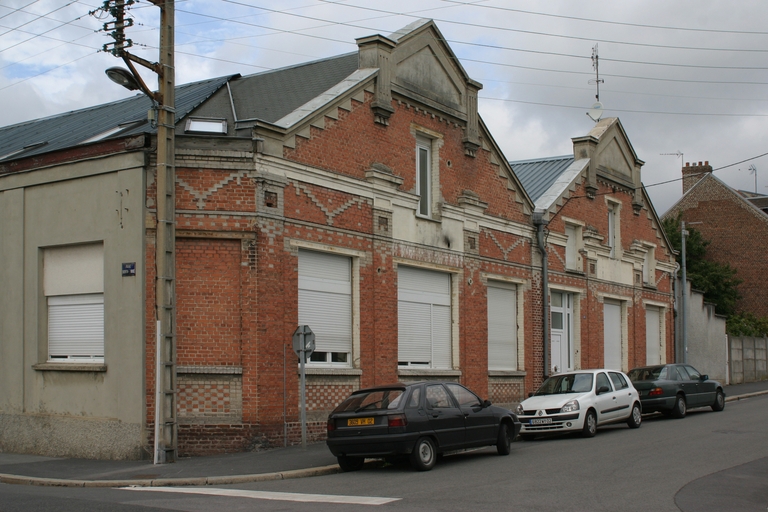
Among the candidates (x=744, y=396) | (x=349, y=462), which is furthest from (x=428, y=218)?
(x=744, y=396)

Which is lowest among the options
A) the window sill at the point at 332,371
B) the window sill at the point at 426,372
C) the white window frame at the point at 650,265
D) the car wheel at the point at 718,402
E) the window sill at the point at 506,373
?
the car wheel at the point at 718,402

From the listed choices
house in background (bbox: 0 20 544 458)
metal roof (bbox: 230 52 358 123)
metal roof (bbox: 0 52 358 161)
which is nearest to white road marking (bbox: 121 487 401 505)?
house in background (bbox: 0 20 544 458)

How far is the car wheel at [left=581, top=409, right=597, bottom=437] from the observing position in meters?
18.3

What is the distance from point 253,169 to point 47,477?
6.61 metres

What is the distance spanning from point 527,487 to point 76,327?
33.5 ft

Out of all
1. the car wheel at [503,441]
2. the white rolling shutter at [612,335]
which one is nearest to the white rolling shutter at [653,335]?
the white rolling shutter at [612,335]

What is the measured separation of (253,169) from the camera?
16875 mm

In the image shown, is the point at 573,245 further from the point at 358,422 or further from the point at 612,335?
the point at 358,422

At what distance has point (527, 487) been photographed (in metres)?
11.6

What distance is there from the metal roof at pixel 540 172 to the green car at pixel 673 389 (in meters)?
7.46

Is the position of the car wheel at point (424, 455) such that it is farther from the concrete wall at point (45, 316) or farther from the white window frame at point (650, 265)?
the white window frame at point (650, 265)

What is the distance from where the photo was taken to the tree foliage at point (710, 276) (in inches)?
2010

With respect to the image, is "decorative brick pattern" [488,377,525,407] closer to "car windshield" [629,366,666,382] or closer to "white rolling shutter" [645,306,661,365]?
"car windshield" [629,366,666,382]

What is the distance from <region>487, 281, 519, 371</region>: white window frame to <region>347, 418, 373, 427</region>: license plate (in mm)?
10514
